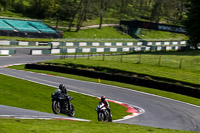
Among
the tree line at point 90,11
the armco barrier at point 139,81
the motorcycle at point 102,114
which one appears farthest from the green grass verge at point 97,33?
the motorcycle at point 102,114

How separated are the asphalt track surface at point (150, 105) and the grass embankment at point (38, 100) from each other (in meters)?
1.82

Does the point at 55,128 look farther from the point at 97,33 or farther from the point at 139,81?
the point at 97,33

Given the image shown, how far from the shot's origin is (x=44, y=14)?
284 feet

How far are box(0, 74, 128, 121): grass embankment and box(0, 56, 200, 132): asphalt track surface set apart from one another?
1.82m

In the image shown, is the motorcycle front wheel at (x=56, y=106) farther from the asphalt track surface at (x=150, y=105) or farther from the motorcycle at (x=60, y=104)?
the asphalt track surface at (x=150, y=105)

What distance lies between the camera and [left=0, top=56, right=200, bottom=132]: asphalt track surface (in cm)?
1827

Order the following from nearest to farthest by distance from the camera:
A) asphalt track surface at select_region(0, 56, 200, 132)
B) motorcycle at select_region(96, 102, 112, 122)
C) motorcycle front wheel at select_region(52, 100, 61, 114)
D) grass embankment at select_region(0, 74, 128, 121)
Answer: motorcycle at select_region(96, 102, 112, 122)
motorcycle front wheel at select_region(52, 100, 61, 114)
asphalt track surface at select_region(0, 56, 200, 132)
grass embankment at select_region(0, 74, 128, 121)

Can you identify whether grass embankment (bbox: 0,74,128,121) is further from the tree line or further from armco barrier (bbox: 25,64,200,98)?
the tree line

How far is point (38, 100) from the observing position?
20172 mm

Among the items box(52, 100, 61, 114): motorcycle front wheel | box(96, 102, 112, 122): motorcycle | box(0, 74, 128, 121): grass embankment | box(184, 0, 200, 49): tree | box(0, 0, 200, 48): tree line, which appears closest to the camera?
box(96, 102, 112, 122): motorcycle

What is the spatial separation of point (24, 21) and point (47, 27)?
542 centimetres

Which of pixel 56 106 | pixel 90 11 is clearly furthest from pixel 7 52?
pixel 90 11

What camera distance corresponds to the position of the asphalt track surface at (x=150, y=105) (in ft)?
59.9

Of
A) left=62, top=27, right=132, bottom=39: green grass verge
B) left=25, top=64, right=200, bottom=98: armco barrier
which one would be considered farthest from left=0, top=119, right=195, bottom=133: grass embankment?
left=62, top=27, right=132, bottom=39: green grass verge
